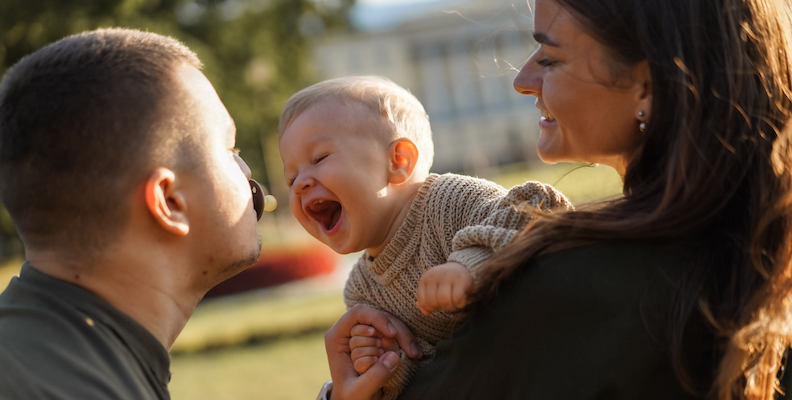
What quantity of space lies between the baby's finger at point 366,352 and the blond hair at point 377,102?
759 millimetres

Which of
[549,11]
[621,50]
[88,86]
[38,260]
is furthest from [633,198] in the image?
[38,260]

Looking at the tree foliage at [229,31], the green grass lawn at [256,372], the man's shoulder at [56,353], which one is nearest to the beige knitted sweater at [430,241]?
the man's shoulder at [56,353]

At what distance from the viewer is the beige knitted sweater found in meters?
2.12

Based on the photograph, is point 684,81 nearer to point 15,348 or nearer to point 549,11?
point 549,11

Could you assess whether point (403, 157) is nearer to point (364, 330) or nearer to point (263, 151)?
point (364, 330)

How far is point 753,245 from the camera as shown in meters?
1.63

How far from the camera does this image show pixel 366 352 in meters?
2.24

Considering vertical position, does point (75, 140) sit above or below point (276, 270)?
above

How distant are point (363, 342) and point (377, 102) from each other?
2.94 feet

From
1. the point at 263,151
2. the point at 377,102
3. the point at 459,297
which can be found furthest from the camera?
the point at 263,151

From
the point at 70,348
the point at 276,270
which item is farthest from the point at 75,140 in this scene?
the point at 276,270

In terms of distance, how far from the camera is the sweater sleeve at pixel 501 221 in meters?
1.90

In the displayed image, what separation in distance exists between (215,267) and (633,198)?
44.9 inches

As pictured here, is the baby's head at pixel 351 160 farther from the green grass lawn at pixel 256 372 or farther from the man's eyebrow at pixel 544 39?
the green grass lawn at pixel 256 372
